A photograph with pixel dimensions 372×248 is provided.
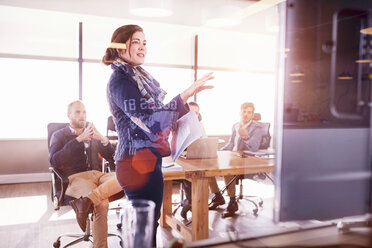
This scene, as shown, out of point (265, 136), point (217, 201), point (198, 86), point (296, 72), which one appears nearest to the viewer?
point (198, 86)

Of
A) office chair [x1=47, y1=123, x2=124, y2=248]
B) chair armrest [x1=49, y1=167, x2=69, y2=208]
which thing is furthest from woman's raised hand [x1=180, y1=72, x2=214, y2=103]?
chair armrest [x1=49, y1=167, x2=69, y2=208]

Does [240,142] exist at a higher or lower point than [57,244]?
higher

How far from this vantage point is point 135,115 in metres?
1.40

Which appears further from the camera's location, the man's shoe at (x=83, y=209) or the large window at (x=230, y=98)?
the large window at (x=230, y=98)

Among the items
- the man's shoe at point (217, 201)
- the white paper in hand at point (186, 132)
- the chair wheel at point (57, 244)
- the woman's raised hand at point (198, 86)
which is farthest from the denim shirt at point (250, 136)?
the woman's raised hand at point (198, 86)

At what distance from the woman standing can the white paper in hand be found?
3 cm

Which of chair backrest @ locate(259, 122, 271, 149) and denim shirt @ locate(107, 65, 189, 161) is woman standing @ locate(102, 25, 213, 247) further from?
chair backrest @ locate(259, 122, 271, 149)

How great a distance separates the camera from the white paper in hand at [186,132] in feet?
4.45

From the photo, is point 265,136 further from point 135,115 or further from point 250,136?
point 135,115

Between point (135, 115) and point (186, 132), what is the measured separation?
0.22 m

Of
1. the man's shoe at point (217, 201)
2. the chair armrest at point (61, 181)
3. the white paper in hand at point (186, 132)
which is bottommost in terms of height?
the man's shoe at point (217, 201)

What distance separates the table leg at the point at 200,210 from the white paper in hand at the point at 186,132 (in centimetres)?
133

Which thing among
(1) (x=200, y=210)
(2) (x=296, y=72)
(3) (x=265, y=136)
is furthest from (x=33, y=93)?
(2) (x=296, y=72)

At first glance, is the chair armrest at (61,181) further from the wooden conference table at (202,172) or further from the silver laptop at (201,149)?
the silver laptop at (201,149)
